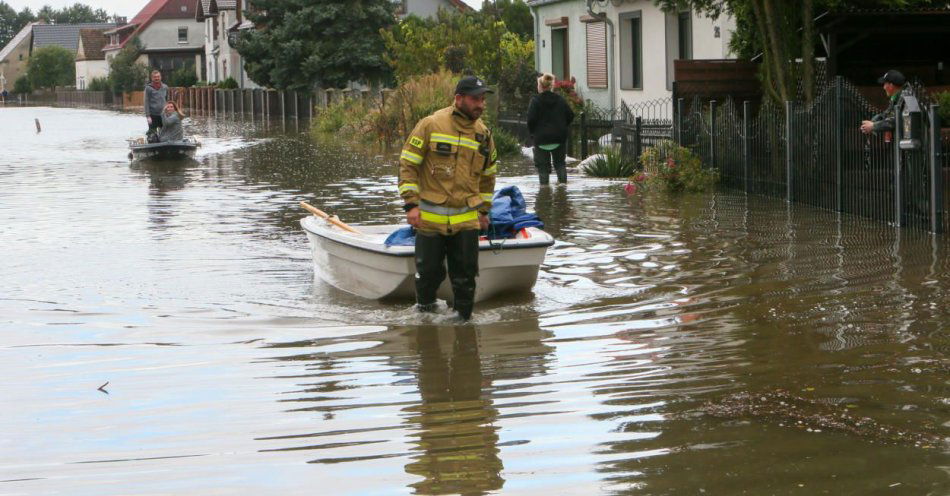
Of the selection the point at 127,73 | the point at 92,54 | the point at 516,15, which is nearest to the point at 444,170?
the point at 516,15

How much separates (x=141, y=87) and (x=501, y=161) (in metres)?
82.7

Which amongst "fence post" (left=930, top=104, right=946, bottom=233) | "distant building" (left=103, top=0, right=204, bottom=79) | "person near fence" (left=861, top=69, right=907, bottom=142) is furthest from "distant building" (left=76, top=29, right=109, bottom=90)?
"fence post" (left=930, top=104, right=946, bottom=233)

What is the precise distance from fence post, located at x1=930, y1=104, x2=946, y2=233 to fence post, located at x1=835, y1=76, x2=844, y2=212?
231 cm

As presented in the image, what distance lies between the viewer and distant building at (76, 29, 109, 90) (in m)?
135

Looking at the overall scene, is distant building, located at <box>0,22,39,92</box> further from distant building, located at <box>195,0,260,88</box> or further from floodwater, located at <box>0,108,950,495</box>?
floodwater, located at <box>0,108,950,495</box>

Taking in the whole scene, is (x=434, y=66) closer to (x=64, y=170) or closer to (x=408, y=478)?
(x=64, y=170)

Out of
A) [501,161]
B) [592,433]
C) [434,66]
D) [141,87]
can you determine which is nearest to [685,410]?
A: [592,433]

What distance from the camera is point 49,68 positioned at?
14025 centimetres

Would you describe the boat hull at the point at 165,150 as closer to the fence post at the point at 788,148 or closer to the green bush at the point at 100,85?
the fence post at the point at 788,148

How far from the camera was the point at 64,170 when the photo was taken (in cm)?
2812

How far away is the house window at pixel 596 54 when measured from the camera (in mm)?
32594

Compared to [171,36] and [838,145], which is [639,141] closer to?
[838,145]

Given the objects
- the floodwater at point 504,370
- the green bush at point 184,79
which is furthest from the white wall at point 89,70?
the floodwater at point 504,370

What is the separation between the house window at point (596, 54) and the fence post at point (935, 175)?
19.2 m
